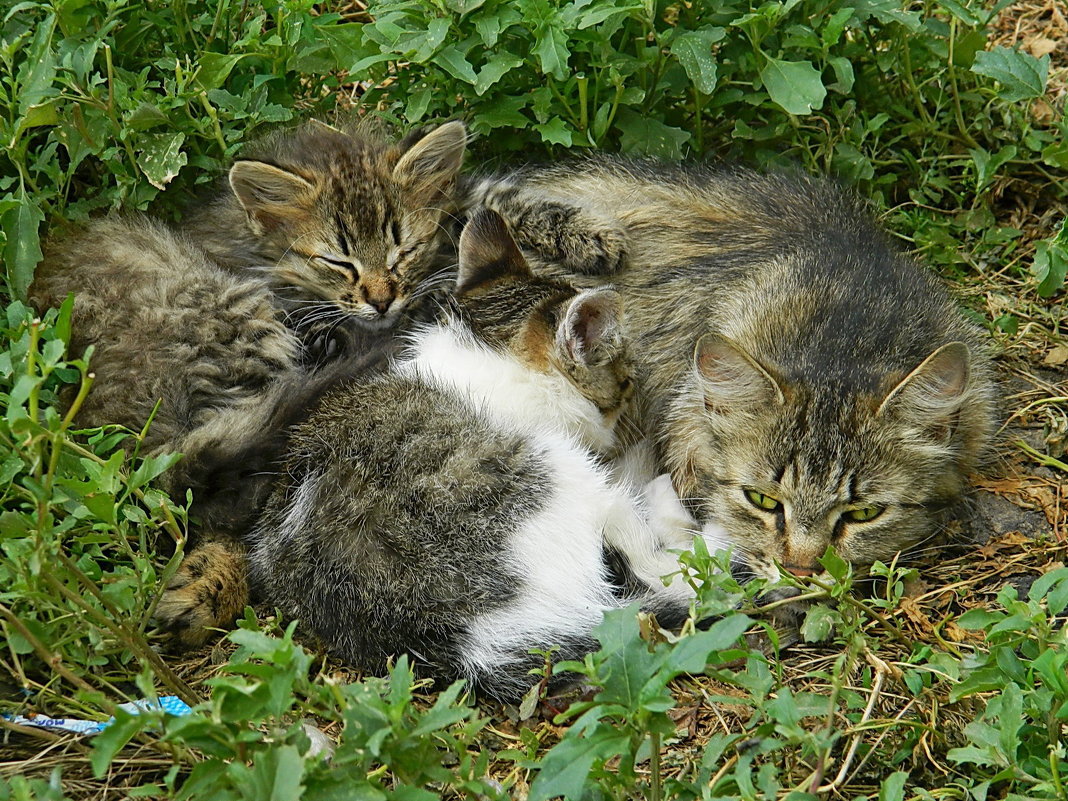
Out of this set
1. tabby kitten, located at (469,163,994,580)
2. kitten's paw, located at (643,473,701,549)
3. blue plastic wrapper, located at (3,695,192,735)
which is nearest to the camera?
blue plastic wrapper, located at (3,695,192,735)

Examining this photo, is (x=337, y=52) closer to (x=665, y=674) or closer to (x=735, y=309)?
(x=735, y=309)

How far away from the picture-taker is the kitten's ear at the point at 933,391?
3.37 metres

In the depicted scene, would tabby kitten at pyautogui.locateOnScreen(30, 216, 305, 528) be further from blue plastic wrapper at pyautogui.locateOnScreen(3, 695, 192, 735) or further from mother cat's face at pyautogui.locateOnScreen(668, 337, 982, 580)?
mother cat's face at pyautogui.locateOnScreen(668, 337, 982, 580)

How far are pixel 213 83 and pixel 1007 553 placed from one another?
3.61 metres

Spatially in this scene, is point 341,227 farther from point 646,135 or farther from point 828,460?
point 828,460

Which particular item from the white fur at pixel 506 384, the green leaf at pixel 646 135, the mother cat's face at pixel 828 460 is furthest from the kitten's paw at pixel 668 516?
the green leaf at pixel 646 135

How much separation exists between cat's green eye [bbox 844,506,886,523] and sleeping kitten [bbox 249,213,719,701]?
508mm

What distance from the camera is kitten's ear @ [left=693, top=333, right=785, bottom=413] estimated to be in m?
3.55

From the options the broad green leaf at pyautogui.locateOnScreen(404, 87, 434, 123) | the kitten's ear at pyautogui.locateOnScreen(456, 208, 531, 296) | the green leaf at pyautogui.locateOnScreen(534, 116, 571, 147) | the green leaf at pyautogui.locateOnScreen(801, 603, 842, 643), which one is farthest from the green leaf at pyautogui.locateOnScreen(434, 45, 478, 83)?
the green leaf at pyautogui.locateOnScreen(801, 603, 842, 643)

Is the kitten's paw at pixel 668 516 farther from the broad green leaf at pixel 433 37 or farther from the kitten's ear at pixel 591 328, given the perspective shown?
the broad green leaf at pixel 433 37

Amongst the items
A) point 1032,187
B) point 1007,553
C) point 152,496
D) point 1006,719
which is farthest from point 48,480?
point 1032,187

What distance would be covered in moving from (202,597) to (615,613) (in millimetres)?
1673

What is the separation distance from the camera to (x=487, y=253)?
419 cm

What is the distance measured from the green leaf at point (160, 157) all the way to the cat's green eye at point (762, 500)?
2588 millimetres
